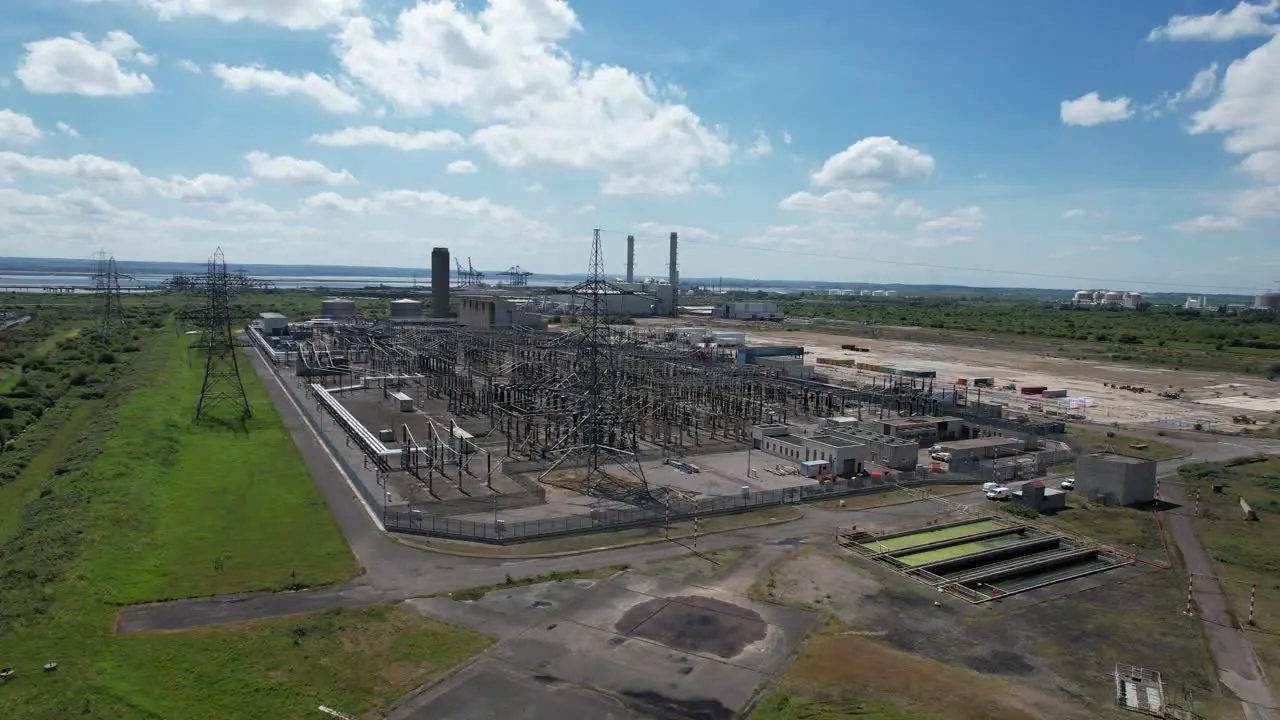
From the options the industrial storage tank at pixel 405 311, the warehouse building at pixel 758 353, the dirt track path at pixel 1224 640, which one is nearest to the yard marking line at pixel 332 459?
the dirt track path at pixel 1224 640

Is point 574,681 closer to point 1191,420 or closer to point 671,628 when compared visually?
point 671,628

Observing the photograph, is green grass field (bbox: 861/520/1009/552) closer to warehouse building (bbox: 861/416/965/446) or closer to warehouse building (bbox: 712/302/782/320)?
warehouse building (bbox: 861/416/965/446)

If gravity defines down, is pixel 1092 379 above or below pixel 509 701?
above

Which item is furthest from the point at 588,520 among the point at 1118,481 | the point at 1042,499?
the point at 1118,481

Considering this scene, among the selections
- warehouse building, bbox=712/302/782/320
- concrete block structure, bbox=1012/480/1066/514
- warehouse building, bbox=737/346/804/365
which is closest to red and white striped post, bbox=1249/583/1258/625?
concrete block structure, bbox=1012/480/1066/514

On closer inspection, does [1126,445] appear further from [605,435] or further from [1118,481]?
[605,435]

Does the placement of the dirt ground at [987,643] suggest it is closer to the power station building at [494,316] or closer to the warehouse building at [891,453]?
the warehouse building at [891,453]
